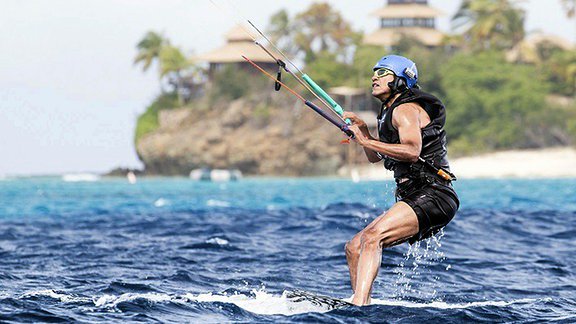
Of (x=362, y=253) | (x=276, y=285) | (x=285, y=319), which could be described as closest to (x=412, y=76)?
(x=362, y=253)

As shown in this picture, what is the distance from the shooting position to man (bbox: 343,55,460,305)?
8.98 meters

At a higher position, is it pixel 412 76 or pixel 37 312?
pixel 412 76

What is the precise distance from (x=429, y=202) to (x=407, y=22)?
10376 centimetres

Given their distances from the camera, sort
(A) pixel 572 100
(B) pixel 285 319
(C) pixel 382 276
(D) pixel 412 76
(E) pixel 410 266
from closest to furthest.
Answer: (B) pixel 285 319
(D) pixel 412 76
(C) pixel 382 276
(E) pixel 410 266
(A) pixel 572 100

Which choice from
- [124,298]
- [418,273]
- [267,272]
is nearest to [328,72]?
[418,273]

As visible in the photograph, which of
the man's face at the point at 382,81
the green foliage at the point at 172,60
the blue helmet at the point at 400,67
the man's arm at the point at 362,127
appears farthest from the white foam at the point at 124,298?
the green foliage at the point at 172,60

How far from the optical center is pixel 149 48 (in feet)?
408

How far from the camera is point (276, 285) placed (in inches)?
459

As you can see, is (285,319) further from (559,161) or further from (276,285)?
(559,161)

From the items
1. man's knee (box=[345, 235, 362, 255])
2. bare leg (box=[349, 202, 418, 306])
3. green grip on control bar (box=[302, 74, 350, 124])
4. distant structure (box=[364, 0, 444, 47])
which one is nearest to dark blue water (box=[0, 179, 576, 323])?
bare leg (box=[349, 202, 418, 306])

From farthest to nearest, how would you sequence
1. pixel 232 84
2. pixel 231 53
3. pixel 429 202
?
pixel 231 53 < pixel 232 84 < pixel 429 202

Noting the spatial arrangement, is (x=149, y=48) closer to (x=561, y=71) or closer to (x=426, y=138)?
(x=561, y=71)

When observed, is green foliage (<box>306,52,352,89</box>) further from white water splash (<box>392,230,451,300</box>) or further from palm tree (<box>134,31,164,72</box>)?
white water splash (<box>392,230,451,300</box>)

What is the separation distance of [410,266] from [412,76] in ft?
16.6
